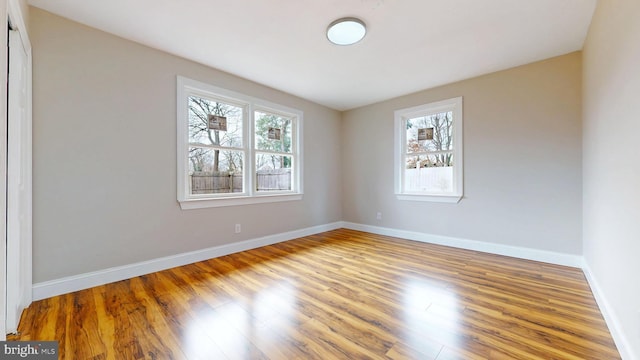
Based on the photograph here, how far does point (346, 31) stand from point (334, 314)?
2.49m

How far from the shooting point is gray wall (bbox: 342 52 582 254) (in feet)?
9.48

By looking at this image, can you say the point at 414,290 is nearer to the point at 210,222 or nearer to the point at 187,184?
the point at 210,222

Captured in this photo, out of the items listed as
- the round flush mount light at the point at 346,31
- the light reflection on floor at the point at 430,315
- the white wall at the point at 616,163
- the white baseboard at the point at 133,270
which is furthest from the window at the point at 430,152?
the white baseboard at the point at 133,270

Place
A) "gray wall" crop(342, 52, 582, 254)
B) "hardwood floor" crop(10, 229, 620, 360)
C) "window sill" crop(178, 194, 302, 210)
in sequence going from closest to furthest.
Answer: "hardwood floor" crop(10, 229, 620, 360) → "gray wall" crop(342, 52, 582, 254) → "window sill" crop(178, 194, 302, 210)

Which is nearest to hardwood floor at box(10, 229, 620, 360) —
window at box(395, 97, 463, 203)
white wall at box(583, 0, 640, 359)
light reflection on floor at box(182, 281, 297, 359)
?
light reflection on floor at box(182, 281, 297, 359)

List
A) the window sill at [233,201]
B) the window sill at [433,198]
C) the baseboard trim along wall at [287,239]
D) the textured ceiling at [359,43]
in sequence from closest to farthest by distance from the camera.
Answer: the baseboard trim along wall at [287,239] < the textured ceiling at [359,43] < the window sill at [233,201] < the window sill at [433,198]

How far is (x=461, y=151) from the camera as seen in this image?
3.65 metres

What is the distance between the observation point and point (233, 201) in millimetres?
3496

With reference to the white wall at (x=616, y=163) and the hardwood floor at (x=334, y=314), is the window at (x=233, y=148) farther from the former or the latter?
the white wall at (x=616, y=163)

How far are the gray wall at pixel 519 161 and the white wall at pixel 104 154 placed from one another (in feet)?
11.0

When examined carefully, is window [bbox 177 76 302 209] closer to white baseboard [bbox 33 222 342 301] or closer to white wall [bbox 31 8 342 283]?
white wall [bbox 31 8 342 283]

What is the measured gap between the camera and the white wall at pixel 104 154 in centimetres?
218

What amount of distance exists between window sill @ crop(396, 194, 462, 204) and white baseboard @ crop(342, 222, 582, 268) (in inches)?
21.8

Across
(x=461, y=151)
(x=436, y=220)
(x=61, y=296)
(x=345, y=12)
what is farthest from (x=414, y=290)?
(x=61, y=296)
